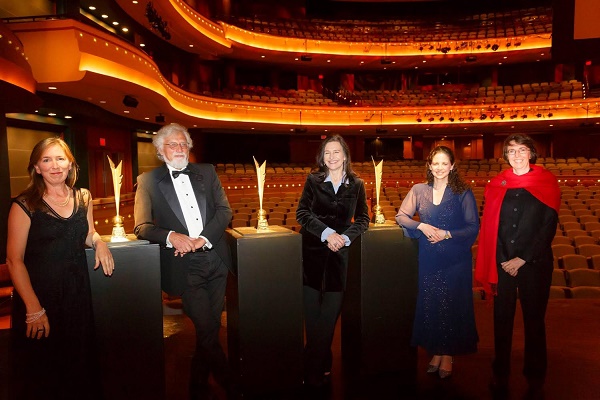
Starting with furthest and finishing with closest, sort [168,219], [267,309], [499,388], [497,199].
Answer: [497,199] < [499,388] < [267,309] < [168,219]

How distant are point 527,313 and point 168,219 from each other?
218 cm

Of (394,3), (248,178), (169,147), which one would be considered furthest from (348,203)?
(394,3)

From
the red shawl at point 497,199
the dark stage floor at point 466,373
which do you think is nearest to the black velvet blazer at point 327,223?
the dark stage floor at point 466,373

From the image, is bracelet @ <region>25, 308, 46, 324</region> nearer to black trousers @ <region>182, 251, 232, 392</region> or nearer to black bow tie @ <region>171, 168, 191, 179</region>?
black trousers @ <region>182, 251, 232, 392</region>

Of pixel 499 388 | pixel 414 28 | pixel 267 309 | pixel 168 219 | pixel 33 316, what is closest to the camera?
pixel 33 316

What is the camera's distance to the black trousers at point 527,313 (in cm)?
254

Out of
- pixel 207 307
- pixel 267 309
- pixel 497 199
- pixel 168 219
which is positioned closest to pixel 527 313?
pixel 497 199

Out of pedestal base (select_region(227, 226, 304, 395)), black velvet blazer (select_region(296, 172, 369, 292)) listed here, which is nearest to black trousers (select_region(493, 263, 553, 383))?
black velvet blazer (select_region(296, 172, 369, 292))

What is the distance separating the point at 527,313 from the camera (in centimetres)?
259

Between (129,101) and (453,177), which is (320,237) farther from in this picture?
(129,101)

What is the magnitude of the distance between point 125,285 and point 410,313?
171 centimetres

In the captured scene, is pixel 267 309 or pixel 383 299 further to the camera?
pixel 383 299

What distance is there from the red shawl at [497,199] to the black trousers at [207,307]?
159cm

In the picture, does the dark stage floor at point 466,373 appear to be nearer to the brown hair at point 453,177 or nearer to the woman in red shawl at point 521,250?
the woman in red shawl at point 521,250
